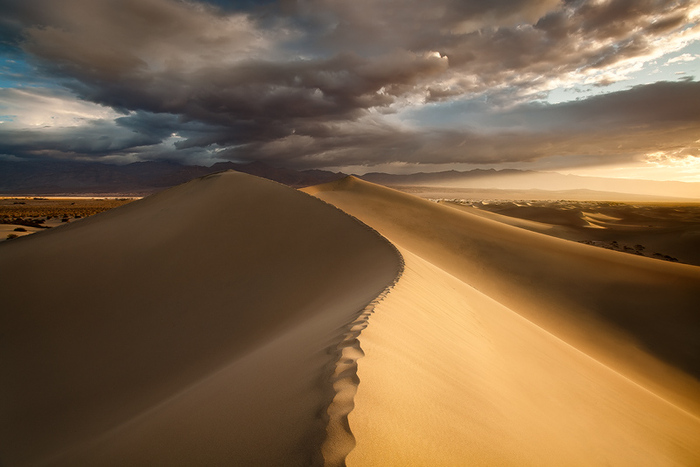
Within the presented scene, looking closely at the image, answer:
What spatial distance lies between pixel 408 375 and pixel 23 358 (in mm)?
7562

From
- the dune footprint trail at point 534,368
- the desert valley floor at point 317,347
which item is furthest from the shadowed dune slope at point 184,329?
the dune footprint trail at point 534,368

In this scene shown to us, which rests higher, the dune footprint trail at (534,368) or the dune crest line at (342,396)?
the dune crest line at (342,396)

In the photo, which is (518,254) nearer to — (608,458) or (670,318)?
(670,318)

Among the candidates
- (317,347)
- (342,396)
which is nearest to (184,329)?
(317,347)

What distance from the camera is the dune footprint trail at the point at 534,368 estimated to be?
2.38 metres

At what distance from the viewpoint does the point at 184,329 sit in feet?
22.0

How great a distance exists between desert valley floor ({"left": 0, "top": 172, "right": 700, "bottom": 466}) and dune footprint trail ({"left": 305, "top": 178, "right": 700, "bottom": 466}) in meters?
0.03

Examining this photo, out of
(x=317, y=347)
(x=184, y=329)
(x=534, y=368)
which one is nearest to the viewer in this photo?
(x=317, y=347)

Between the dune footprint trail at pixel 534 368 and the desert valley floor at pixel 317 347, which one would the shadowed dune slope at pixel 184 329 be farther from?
the dune footprint trail at pixel 534 368

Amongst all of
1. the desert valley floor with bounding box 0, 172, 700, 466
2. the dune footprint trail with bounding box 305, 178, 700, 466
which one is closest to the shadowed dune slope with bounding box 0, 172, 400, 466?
the desert valley floor with bounding box 0, 172, 700, 466

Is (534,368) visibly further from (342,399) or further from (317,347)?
(342,399)

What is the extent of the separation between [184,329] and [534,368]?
6.30 m

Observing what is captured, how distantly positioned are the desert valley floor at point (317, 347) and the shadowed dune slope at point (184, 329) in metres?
0.03

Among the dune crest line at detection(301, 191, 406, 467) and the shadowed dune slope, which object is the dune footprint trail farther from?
the shadowed dune slope
